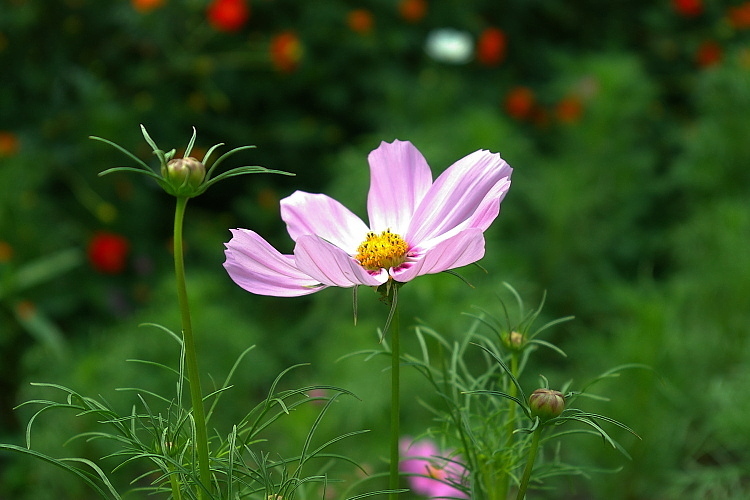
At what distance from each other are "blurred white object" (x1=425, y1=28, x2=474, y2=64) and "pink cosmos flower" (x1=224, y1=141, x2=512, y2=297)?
1.76m

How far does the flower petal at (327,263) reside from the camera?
365 millimetres

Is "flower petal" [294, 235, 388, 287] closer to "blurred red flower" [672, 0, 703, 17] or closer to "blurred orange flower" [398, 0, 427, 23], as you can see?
"blurred orange flower" [398, 0, 427, 23]


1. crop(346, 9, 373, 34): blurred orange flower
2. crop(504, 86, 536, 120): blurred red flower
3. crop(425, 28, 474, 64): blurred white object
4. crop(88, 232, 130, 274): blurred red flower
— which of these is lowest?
crop(88, 232, 130, 274): blurred red flower

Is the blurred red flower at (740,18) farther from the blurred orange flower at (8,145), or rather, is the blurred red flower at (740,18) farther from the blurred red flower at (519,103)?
the blurred orange flower at (8,145)

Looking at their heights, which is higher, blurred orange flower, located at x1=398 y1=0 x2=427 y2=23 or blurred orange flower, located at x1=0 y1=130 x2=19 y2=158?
blurred orange flower, located at x1=398 y1=0 x2=427 y2=23

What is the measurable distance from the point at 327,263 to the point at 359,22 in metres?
1.78

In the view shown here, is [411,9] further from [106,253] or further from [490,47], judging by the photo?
[106,253]

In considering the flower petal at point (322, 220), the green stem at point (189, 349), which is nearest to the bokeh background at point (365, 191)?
the flower petal at point (322, 220)

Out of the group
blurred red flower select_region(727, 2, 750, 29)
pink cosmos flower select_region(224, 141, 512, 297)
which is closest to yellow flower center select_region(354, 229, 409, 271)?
pink cosmos flower select_region(224, 141, 512, 297)

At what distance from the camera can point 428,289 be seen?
1358 mm

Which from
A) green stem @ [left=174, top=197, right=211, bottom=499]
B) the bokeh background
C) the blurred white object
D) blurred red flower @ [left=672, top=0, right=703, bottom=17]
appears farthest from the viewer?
blurred red flower @ [left=672, top=0, right=703, bottom=17]

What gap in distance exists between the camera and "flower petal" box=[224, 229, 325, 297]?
389 millimetres

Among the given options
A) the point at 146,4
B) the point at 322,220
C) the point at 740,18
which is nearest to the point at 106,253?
the point at 146,4

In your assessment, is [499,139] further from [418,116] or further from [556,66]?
[556,66]
